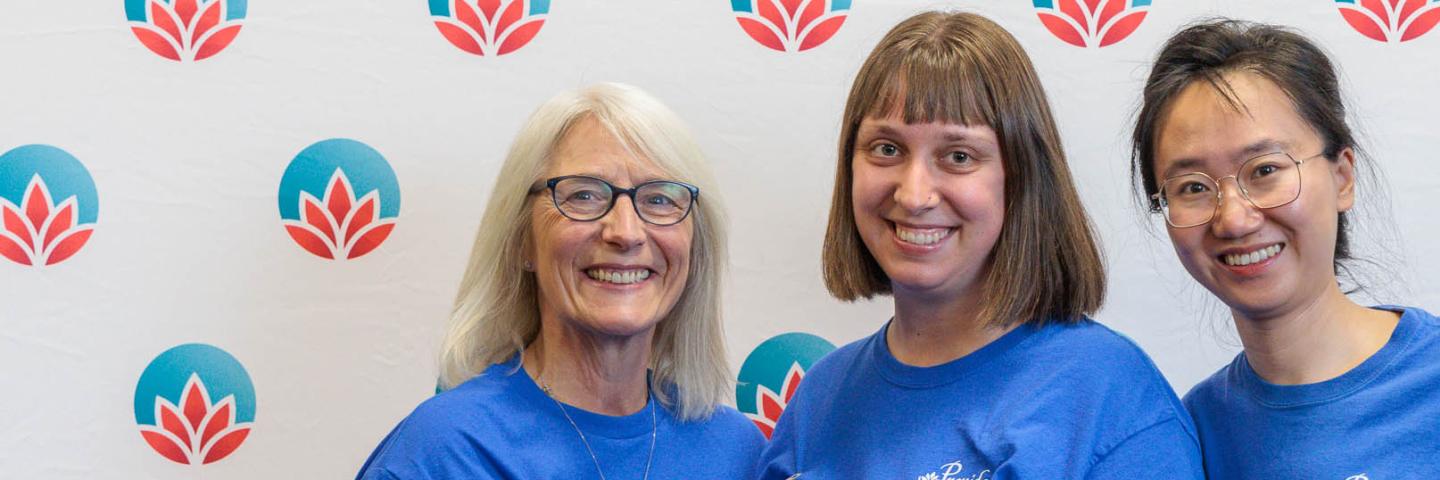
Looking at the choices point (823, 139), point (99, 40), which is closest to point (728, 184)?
point (823, 139)

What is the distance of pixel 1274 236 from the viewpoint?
4.84 feet

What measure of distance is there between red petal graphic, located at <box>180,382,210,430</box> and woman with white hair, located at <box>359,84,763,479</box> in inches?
18.6

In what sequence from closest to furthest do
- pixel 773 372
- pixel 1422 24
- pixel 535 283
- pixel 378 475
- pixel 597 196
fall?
1. pixel 378 475
2. pixel 597 196
3. pixel 535 283
4. pixel 1422 24
5. pixel 773 372

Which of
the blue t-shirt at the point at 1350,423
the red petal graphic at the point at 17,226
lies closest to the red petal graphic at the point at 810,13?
the blue t-shirt at the point at 1350,423

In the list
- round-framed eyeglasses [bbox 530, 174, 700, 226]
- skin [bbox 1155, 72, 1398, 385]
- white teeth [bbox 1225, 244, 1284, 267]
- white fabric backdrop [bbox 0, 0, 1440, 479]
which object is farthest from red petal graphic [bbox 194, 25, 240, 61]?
white teeth [bbox 1225, 244, 1284, 267]

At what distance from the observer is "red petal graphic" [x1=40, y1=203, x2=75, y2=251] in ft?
6.63

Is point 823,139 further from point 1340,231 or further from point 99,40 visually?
point 99,40

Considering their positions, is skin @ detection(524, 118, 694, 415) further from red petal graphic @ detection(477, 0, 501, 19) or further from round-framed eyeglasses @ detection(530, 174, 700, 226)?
red petal graphic @ detection(477, 0, 501, 19)

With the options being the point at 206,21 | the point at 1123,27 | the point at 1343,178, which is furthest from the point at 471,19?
the point at 1343,178

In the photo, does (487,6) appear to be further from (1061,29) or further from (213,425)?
(1061,29)

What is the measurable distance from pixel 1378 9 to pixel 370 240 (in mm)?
1655

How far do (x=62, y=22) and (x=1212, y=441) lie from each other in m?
1.83

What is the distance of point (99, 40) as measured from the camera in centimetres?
202

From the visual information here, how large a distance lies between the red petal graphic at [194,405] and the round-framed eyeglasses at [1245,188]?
1517 mm
